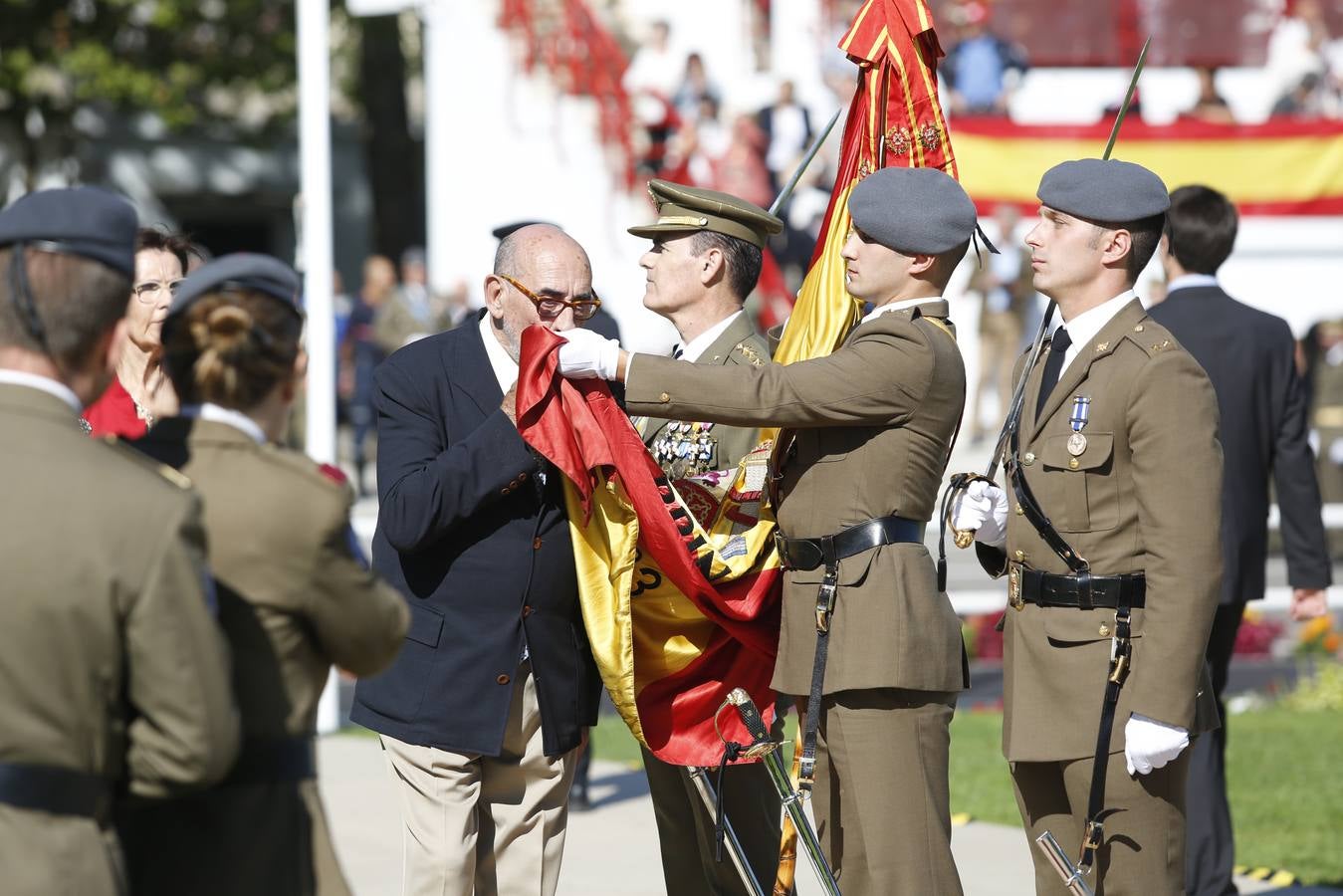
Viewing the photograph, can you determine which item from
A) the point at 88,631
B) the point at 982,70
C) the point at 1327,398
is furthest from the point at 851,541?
the point at 982,70

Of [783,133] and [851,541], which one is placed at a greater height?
[783,133]

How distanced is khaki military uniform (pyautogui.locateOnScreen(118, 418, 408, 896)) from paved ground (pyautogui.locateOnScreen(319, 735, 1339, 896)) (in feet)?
10.1

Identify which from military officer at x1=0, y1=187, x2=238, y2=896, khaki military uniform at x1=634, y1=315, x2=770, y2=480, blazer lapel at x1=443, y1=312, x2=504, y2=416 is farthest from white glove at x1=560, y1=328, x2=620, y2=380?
military officer at x1=0, y1=187, x2=238, y2=896

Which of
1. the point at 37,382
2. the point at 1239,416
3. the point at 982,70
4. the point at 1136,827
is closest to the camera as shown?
the point at 37,382

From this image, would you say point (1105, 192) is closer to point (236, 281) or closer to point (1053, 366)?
point (1053, 366)

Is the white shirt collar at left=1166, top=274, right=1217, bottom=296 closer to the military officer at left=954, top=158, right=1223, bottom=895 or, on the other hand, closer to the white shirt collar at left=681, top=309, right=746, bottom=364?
the military officer at left=954, top=158, right=1223, bottom=895

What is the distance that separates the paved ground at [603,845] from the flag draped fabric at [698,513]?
57.0 inches

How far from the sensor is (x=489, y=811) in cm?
450

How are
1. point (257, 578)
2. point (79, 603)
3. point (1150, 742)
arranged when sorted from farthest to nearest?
point (1150, 742) < point (257, 578) < point (79, 603)

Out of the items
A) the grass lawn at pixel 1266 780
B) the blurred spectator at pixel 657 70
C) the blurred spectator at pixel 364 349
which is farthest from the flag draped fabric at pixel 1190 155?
the grass lawn at pixel 1266 780

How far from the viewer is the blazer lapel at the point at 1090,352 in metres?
4.12

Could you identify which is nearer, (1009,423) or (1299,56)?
(1009,423)

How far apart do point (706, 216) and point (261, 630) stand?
208 cm

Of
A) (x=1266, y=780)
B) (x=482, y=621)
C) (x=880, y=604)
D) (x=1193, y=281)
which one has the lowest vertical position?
(x=1266, y=780)
